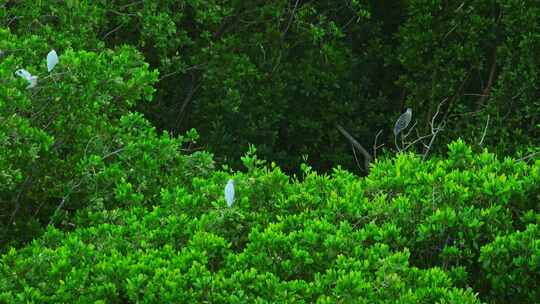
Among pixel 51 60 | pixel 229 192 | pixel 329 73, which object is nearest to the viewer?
pixel 229 192

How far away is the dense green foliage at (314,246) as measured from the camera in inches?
165

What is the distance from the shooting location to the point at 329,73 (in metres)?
10.6

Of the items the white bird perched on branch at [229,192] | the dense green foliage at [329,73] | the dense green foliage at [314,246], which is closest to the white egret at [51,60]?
the dense green foliage at [314,246]

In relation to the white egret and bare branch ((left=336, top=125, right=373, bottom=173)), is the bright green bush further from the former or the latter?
bare branch ((left=336, top=125, right=373, bottom=173))

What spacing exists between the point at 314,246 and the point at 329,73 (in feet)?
20.5

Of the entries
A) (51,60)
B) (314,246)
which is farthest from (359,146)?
(314,246)

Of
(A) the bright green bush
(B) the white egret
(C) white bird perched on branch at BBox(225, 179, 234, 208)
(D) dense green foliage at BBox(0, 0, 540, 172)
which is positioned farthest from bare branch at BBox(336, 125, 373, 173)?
(A) the bright green bush

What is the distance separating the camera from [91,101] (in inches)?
235

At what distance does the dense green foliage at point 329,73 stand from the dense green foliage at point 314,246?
4.44 meters

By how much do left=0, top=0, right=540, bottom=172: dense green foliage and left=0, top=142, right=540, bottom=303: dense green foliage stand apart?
444 cm

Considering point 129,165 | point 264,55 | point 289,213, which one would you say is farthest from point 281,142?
point 289,213

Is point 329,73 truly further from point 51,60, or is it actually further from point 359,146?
point 51,60

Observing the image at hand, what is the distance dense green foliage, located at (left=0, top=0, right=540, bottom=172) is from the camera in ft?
32.0

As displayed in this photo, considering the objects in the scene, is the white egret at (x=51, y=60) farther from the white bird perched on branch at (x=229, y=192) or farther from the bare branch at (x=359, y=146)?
the bare branch at (x=359, y=146)
